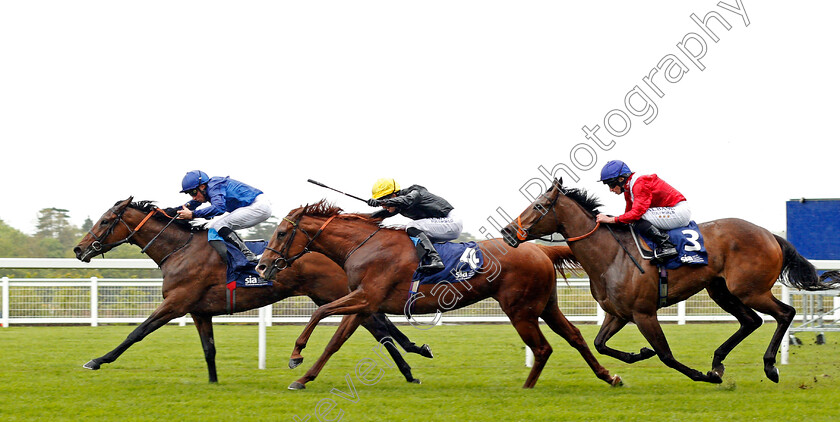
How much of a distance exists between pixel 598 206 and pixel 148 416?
3924 mm

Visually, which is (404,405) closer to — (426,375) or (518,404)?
(518,404)

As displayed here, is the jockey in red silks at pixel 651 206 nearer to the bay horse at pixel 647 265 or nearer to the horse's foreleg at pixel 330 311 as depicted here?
the bay horse at pixel 647 265

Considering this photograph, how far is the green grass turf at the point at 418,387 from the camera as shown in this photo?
5.57 m

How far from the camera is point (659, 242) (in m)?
6.67

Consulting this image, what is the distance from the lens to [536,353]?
686 cm

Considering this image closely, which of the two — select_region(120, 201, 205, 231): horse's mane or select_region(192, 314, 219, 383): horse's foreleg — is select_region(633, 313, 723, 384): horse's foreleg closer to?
select_region(192, 314, 219, 383): horse's foreleg

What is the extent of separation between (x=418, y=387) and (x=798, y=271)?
3.40m

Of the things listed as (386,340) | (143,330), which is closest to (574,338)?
(386,340)

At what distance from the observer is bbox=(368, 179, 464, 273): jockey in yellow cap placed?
702cm

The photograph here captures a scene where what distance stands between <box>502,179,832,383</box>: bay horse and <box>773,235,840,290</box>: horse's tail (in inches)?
1.8

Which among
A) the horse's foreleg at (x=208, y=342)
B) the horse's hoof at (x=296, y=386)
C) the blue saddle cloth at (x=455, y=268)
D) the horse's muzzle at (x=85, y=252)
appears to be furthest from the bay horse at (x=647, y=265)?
the horse's muzzle at (x=85, y=252)

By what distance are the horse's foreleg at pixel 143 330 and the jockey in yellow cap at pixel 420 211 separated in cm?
198

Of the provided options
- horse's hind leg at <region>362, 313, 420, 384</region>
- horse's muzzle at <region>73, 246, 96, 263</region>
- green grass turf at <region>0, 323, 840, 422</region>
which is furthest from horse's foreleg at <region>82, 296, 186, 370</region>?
horse's hind leg at <region>362, 313, 420, 384</region>

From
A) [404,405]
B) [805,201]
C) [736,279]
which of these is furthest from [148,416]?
[805,201]
